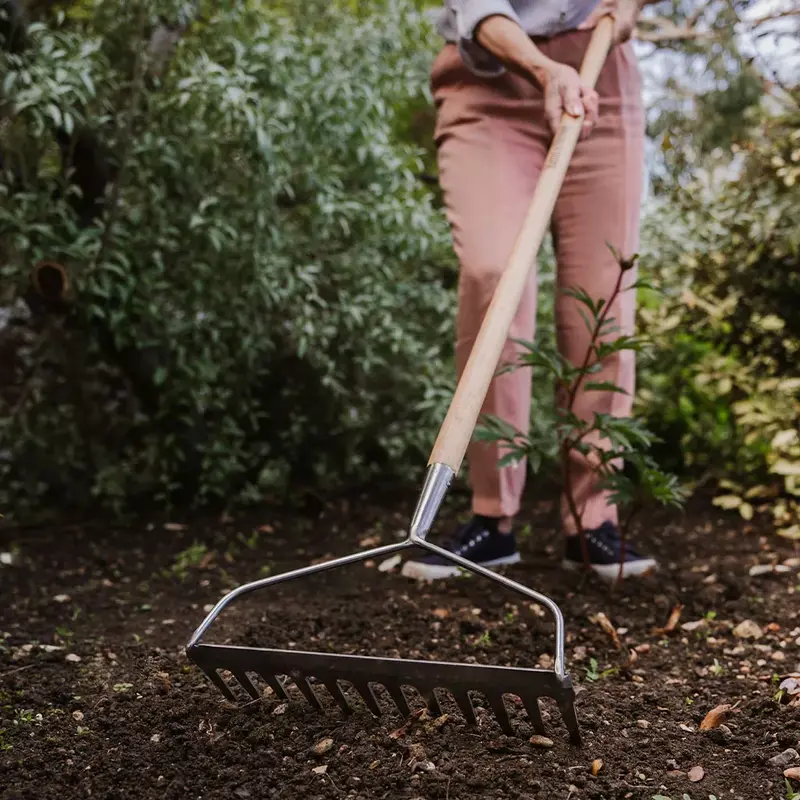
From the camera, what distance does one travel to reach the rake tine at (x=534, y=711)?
53.5 inches

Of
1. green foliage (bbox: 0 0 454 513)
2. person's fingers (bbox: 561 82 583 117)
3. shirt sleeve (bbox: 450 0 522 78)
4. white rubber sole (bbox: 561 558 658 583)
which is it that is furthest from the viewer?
green foliage (bbox: 0 0 454 513)

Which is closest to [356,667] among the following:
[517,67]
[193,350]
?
[517,67]

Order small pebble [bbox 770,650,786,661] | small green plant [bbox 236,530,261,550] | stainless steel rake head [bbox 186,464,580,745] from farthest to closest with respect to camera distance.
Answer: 1. small green plant [bbox 236,530,261,550]
2. small pebble [bbox 770,650,786,661]
3. stainless steel rake head [bbox 186,464,580,745]

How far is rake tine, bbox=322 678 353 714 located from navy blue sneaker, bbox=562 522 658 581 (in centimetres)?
108

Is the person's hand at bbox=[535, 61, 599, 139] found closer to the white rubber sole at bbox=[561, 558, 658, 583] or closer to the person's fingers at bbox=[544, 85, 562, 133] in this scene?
the person's fingers at bbox=[544, 85, 562, 133]

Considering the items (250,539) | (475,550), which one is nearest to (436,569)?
(475,550)

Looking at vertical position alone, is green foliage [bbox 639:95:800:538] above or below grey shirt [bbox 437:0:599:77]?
below

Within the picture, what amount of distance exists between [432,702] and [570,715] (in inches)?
8.4

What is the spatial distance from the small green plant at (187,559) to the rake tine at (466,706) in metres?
1.49

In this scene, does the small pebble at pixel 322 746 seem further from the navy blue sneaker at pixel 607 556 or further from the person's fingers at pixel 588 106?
the person's fingers at pixel 588 106

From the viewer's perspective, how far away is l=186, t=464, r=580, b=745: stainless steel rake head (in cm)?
135

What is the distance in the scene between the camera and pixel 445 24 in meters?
2.42

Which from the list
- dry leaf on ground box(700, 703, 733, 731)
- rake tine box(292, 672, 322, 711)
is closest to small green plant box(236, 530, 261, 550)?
rake tine box(292, 672, 322, 711)

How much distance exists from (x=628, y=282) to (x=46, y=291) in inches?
70.2
